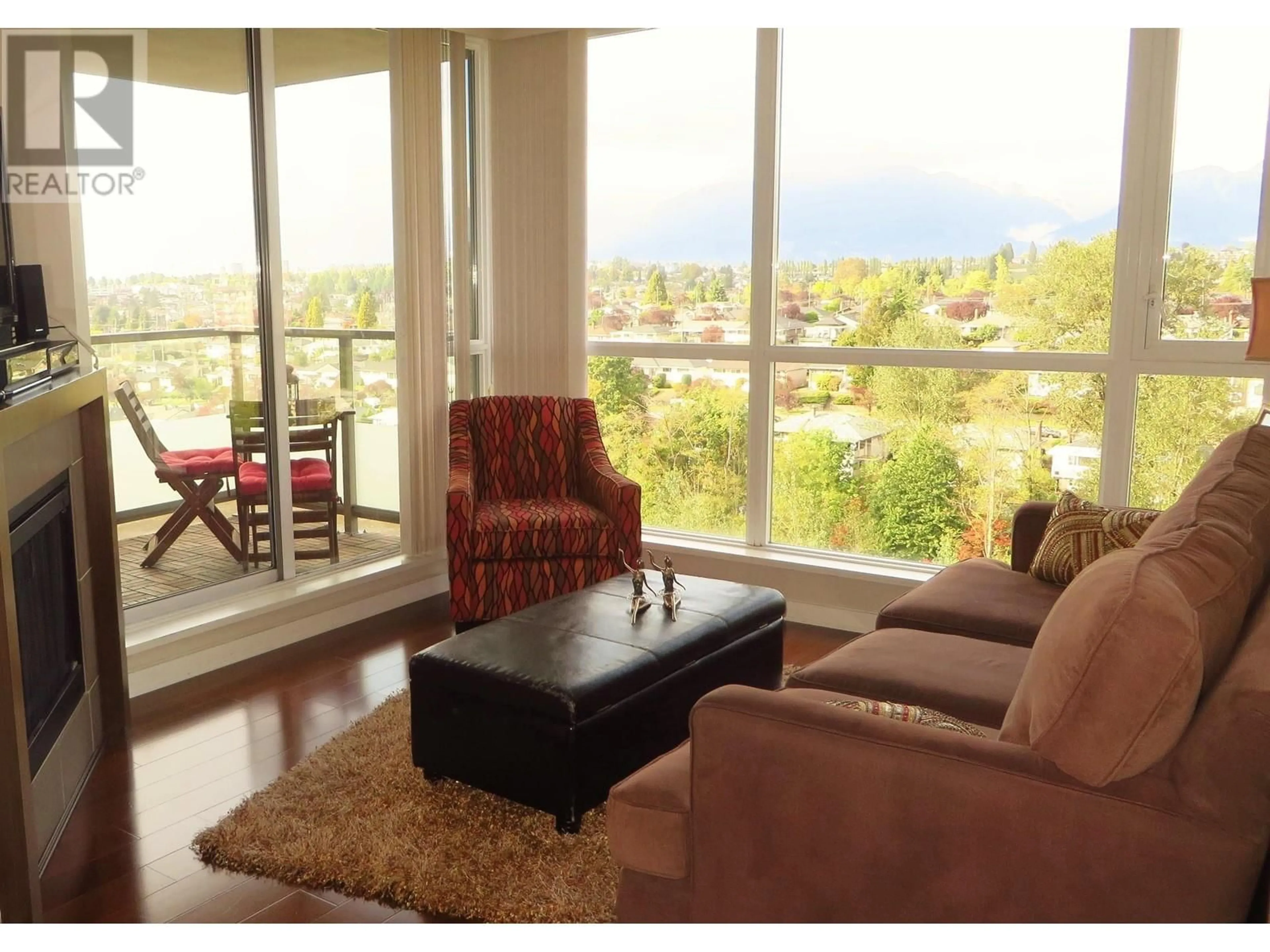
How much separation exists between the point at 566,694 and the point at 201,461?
7.33 ft

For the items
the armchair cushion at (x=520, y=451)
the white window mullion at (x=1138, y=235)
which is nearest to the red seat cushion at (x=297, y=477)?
the armchair cushion at (x=520, y=451)

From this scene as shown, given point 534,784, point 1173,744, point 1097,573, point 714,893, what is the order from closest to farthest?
point 1173,744 → point 1097,573 → point 714,893 → point 534,784

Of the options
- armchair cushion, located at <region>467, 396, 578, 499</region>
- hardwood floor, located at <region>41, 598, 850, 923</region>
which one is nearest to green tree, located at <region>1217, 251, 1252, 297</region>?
hardwood floor, located at <region>41, 598, 850, 923</region>

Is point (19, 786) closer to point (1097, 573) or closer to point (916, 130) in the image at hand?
point (1097, 573)

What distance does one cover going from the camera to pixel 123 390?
3.91 meters

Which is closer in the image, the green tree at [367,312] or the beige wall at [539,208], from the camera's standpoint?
the green tree at [367,312]

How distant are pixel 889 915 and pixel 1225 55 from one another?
343 centimetres

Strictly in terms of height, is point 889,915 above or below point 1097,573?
below

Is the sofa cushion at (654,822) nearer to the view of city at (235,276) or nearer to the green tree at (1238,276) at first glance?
the view of city at (235,276)

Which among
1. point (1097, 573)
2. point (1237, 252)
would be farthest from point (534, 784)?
point (1237, 252)

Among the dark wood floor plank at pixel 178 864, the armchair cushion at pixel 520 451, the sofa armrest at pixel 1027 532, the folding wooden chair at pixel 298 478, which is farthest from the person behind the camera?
the armchair cushion at pixel 520 451

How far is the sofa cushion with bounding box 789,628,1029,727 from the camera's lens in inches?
97.3

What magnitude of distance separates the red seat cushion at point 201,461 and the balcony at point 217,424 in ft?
0.08

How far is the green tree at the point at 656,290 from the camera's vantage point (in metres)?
5.16
